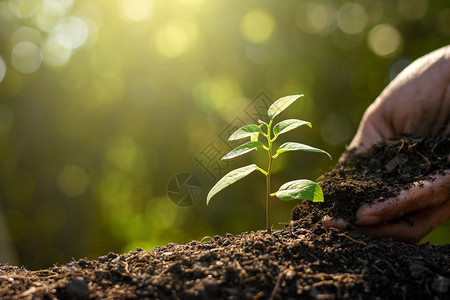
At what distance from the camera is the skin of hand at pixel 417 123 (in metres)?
2.25

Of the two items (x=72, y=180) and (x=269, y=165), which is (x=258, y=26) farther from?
(x=269, y=165)

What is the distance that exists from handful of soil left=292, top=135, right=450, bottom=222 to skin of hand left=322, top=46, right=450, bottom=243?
106 mm

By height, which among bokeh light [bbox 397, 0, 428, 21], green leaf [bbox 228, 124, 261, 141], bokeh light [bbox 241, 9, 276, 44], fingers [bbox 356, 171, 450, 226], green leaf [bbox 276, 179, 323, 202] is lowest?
→ fingers [bbox 356, 171, 450, 226]

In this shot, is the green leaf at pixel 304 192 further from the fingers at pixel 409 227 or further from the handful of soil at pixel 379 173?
the fingers at pixel 409 227

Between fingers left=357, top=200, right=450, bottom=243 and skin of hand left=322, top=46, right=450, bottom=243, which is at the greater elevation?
skin of hand left=322, top=46, right=450, bottom=243

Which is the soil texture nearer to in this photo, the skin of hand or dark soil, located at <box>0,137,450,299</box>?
dark soil, located at <box>0,137,450,299</box>

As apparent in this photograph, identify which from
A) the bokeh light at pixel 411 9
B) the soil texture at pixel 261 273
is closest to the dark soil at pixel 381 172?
the soil texture at pixel 261 273

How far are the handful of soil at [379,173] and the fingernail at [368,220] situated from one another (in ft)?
0.13

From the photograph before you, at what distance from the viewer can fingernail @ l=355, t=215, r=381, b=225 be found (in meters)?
2.05

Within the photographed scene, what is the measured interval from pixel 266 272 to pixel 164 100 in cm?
599

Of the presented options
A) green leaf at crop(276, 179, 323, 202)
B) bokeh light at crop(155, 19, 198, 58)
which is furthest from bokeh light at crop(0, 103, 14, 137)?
green leaf at crop(276, 179, 323, 202)

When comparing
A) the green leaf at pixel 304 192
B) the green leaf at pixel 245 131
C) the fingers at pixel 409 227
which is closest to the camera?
the green leaf at pixel 304 192

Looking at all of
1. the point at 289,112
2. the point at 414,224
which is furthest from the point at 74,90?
the point at 414,224

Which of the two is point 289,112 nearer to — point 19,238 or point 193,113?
point 193,113
